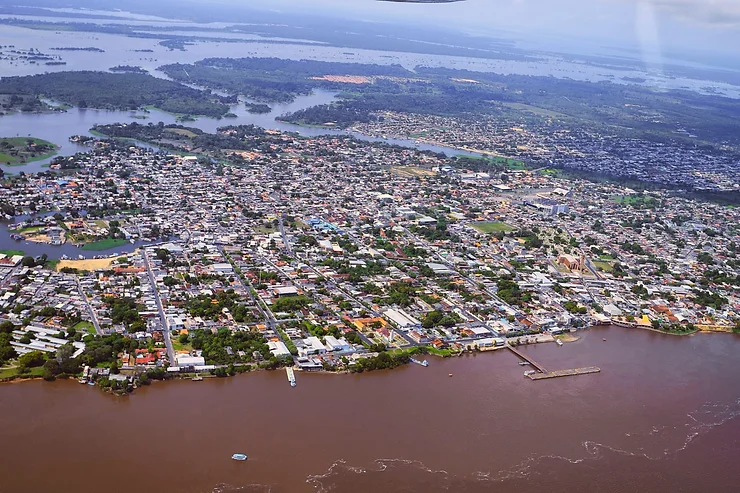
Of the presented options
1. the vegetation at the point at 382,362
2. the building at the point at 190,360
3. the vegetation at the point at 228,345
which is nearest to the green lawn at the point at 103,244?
the vegetation at the point at 228,345

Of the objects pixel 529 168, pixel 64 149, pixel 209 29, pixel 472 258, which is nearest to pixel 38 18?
pixel 209 29

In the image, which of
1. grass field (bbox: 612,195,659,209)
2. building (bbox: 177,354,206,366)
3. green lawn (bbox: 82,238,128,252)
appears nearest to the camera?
building (bbox: 177,354,206,366)

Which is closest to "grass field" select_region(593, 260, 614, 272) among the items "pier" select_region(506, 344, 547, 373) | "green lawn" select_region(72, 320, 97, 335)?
"pier" select_region(506, 344, 547, 373)

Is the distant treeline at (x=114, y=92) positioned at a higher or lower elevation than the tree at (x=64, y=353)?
higher

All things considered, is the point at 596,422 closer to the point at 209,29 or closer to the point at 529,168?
the point at 529,168

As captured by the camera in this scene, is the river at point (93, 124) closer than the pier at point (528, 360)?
No

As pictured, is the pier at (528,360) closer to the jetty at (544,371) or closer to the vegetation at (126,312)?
the jetty at (544,371)

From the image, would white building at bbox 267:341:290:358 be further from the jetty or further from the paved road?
the jetty
